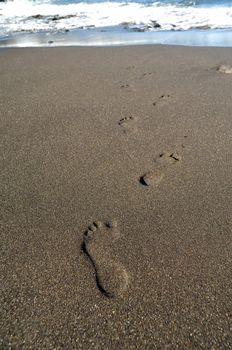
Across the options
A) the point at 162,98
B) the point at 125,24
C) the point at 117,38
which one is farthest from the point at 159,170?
the point at 125,24

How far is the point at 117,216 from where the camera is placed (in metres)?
1.93

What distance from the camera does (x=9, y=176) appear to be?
233 cm

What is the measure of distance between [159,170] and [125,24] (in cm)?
614

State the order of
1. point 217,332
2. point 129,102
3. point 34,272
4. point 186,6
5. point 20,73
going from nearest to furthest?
point 217,332, point 34,272, point 129,102, point 20,73, point 186,6

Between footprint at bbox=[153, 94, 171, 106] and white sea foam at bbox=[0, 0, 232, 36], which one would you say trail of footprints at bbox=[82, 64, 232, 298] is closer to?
A: footprint at bbox=[153, 94, 171, 106]

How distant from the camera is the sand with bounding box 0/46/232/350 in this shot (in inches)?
54.7

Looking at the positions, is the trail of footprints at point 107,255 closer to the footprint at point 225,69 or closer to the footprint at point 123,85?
the footprint at point 123,85

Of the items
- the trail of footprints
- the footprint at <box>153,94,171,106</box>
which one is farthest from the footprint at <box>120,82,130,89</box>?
the trail of footprints

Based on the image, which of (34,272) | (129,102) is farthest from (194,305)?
(129,102)

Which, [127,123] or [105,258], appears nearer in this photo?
[105,258]

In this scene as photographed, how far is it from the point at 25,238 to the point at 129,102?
1.95 metres

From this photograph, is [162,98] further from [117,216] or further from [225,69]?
[117,216]

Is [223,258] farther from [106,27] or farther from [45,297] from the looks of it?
[106,27]

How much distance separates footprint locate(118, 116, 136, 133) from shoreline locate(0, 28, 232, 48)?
290cm
